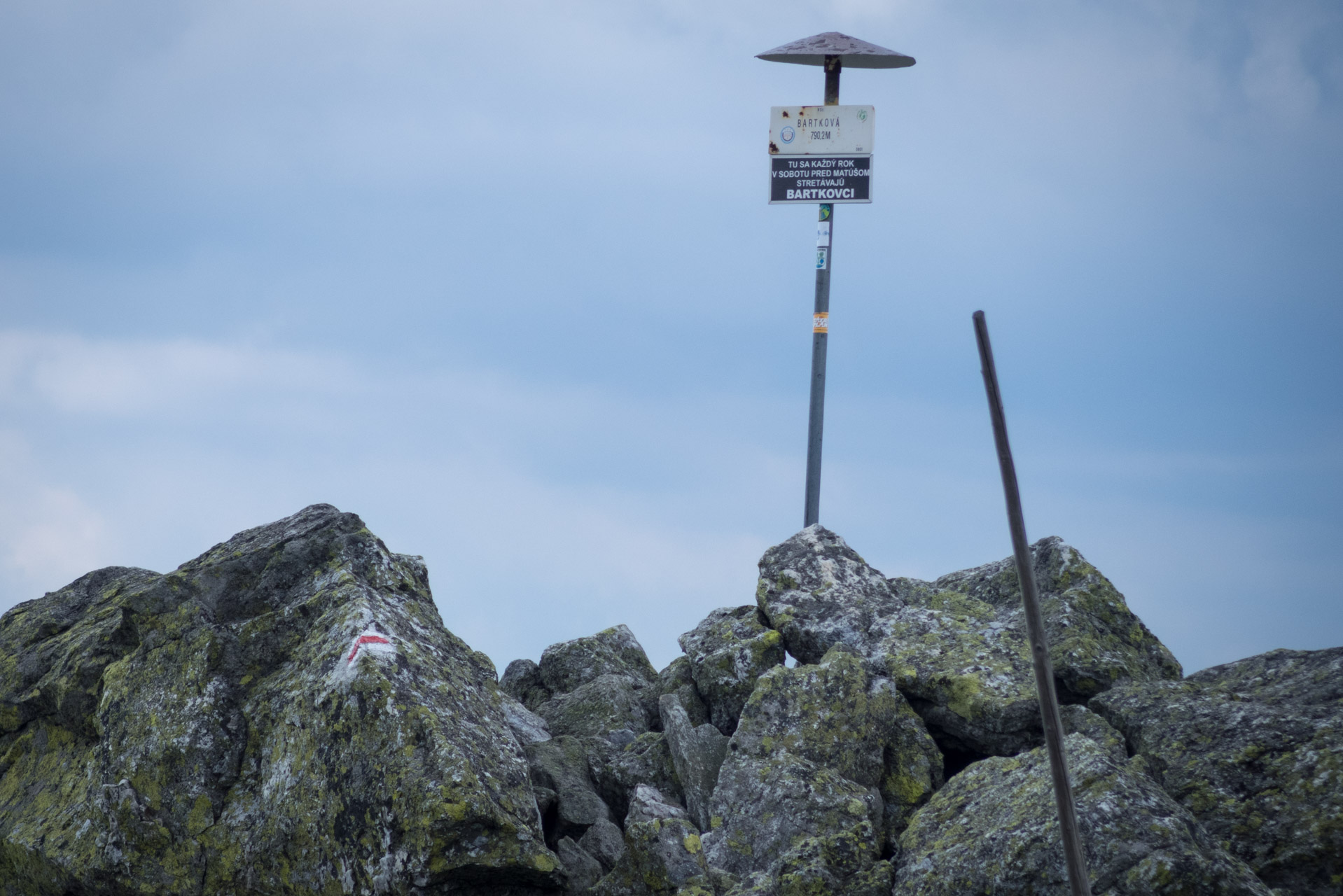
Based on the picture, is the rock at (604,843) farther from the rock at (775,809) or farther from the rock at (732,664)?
the rock at (732,664)

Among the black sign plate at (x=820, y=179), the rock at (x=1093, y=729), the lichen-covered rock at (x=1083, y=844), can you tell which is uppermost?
the black sign plate at (x=820, y=179)

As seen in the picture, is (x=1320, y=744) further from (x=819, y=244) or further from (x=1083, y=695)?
(x=819, y=244)

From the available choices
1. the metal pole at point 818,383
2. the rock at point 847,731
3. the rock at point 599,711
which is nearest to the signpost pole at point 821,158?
the metal pole at point 818,383

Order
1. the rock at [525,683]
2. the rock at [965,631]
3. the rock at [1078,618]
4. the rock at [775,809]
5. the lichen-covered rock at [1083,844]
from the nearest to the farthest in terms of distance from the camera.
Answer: the lichen-covered rock at [1083,844]
the rock at [775,809]
the rock at [965,631]
the rock at [1078,618]
the rock at [525,683]

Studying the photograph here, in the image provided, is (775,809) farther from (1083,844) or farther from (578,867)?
(1083,844)

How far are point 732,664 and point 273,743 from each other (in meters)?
4.97

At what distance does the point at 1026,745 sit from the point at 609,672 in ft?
19.1

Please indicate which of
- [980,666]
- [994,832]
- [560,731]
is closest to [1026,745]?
[980,666]

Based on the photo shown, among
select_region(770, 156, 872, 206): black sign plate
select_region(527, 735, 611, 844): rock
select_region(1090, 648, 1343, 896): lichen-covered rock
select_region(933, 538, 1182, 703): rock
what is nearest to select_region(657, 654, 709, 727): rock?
select_region(527, 735, 611, 844): rock

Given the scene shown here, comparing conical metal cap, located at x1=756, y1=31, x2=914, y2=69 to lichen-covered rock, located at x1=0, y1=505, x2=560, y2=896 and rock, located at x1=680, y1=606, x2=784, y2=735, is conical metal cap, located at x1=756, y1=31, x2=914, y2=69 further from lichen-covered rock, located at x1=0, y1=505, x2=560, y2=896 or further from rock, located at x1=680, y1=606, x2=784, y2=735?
lichen-covered rock, located at x1=0, y1=505, x2=560, y2=896

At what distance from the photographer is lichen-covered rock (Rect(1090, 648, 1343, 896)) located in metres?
8.24

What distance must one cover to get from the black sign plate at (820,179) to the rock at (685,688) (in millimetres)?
7210

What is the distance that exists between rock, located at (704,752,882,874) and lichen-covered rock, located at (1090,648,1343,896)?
2658mm

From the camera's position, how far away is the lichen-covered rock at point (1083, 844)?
7.07 meters
